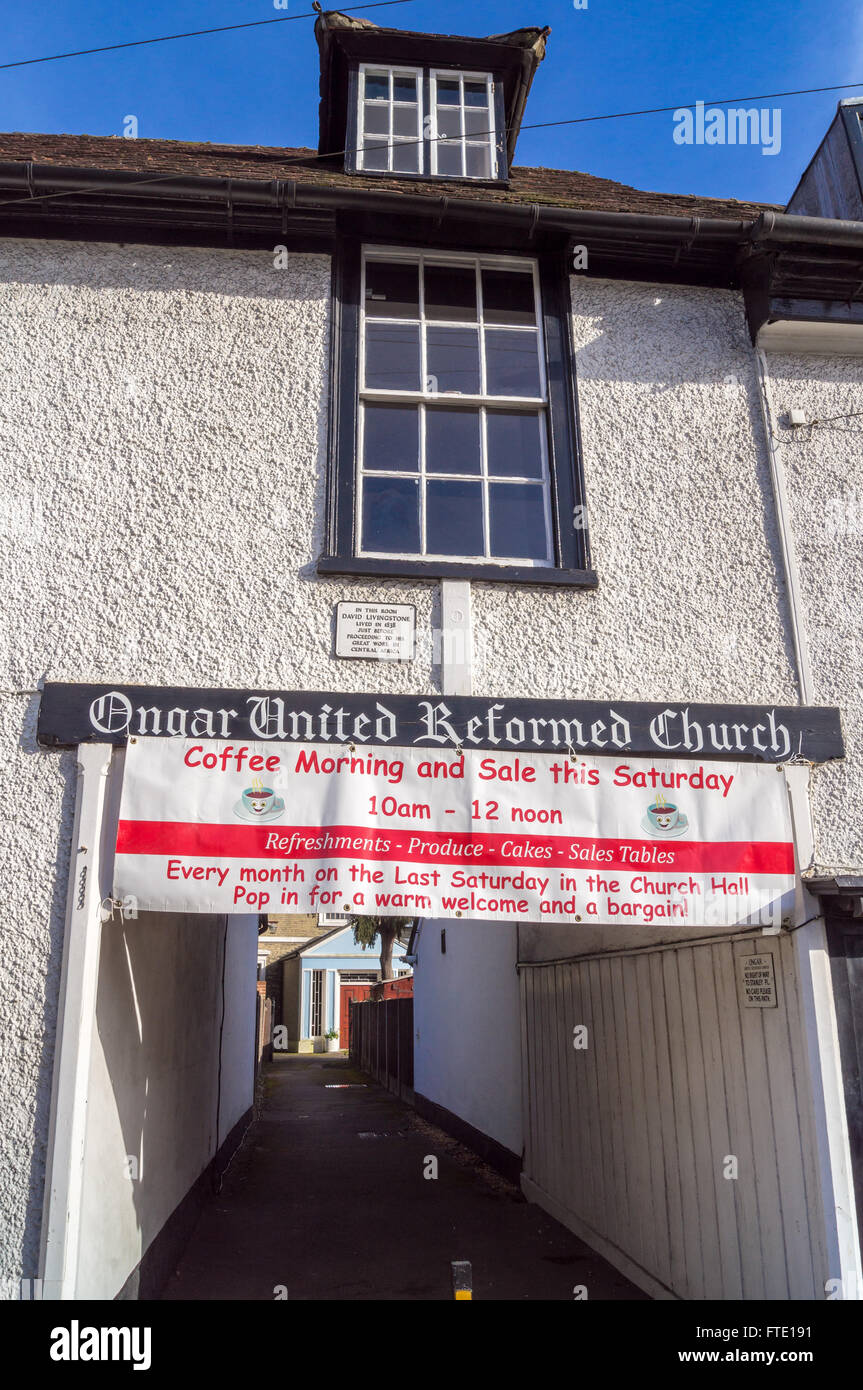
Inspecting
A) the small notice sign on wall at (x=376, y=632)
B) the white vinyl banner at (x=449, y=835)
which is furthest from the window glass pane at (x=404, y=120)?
the white vinyl banner at (x=449, y=835)

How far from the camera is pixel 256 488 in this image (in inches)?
211

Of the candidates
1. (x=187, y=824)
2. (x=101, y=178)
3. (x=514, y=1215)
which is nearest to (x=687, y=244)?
(x=101, y=178)

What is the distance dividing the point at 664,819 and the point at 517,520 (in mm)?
1931

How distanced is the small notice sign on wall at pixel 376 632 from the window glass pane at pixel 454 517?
615mm

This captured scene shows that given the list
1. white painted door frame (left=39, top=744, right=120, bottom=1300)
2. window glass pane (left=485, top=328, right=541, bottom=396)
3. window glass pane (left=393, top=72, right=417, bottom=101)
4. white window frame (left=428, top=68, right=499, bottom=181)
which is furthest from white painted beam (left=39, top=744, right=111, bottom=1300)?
window glass pane (left=393, top=72, right=417, bottom=101)

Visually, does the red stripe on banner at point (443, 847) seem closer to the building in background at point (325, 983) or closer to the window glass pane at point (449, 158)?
the window glass pane at point (449, 158)

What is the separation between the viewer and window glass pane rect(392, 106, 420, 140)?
22.4 ft

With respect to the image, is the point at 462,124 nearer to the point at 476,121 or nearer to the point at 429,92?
the point at 476,121

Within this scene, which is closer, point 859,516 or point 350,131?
point 859,516

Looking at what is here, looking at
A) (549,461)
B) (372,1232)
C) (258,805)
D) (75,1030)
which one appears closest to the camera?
(75,1030)

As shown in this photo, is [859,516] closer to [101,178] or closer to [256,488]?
[256,488]

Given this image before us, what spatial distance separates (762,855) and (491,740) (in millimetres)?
1484

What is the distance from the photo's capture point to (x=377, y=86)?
6.95 m

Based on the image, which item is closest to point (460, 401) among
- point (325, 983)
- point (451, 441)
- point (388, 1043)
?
point (451, 441)
